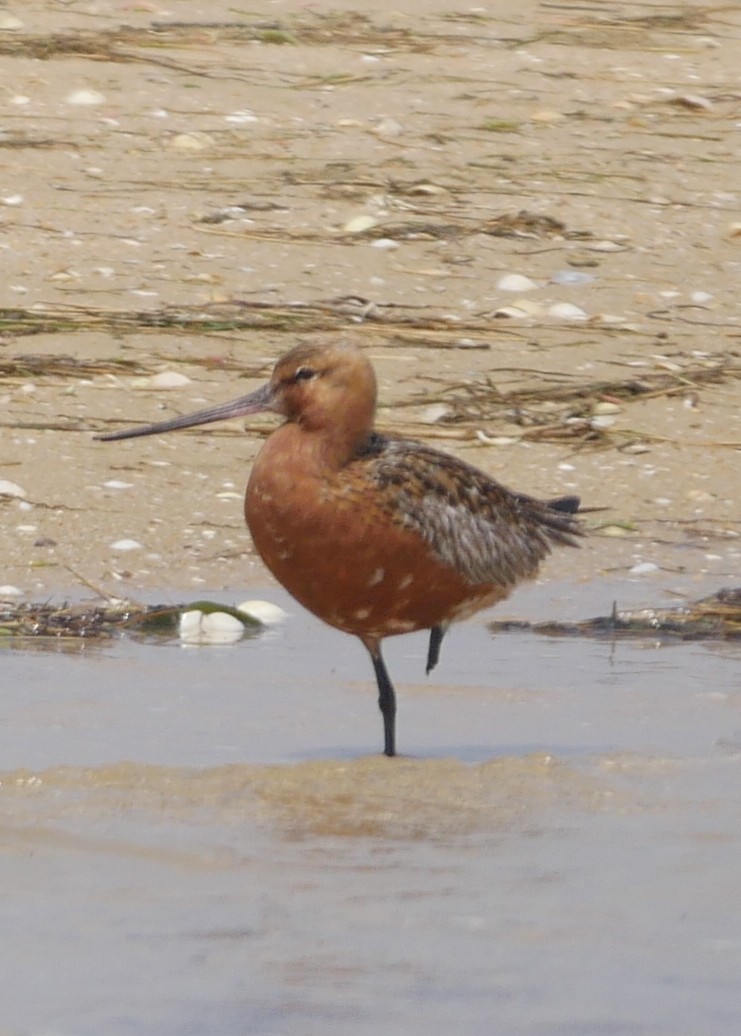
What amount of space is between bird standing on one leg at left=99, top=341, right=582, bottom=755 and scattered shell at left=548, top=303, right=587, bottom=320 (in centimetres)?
392

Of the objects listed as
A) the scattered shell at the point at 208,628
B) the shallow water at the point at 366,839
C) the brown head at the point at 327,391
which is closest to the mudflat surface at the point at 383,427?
the shallow water at the point at 366,839

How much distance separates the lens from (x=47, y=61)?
12000 millimetres

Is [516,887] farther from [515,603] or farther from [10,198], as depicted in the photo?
[10,198]

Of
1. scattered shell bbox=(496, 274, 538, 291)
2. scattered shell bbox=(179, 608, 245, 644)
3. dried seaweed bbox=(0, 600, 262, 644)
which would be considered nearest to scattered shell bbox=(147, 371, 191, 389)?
scattered shell bbox=(496, 274, 538, 291)

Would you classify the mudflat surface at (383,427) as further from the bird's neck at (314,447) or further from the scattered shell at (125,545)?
the bird's neck at (314,447)

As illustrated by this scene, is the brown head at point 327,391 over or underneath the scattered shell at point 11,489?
over

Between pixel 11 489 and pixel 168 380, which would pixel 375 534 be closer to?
pixel 11 489

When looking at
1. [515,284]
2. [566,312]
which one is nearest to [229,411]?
[566,312]

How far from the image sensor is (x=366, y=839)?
15.8 feet

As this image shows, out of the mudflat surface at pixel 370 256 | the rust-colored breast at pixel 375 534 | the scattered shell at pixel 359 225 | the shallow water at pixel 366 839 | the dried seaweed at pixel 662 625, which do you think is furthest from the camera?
the scattered shell at pixel 359 225

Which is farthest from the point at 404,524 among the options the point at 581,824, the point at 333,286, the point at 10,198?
the point at 10,198

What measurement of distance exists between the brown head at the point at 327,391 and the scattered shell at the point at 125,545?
6.08 feet

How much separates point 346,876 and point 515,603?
265 centimetres

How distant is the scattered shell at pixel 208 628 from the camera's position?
251 inches
